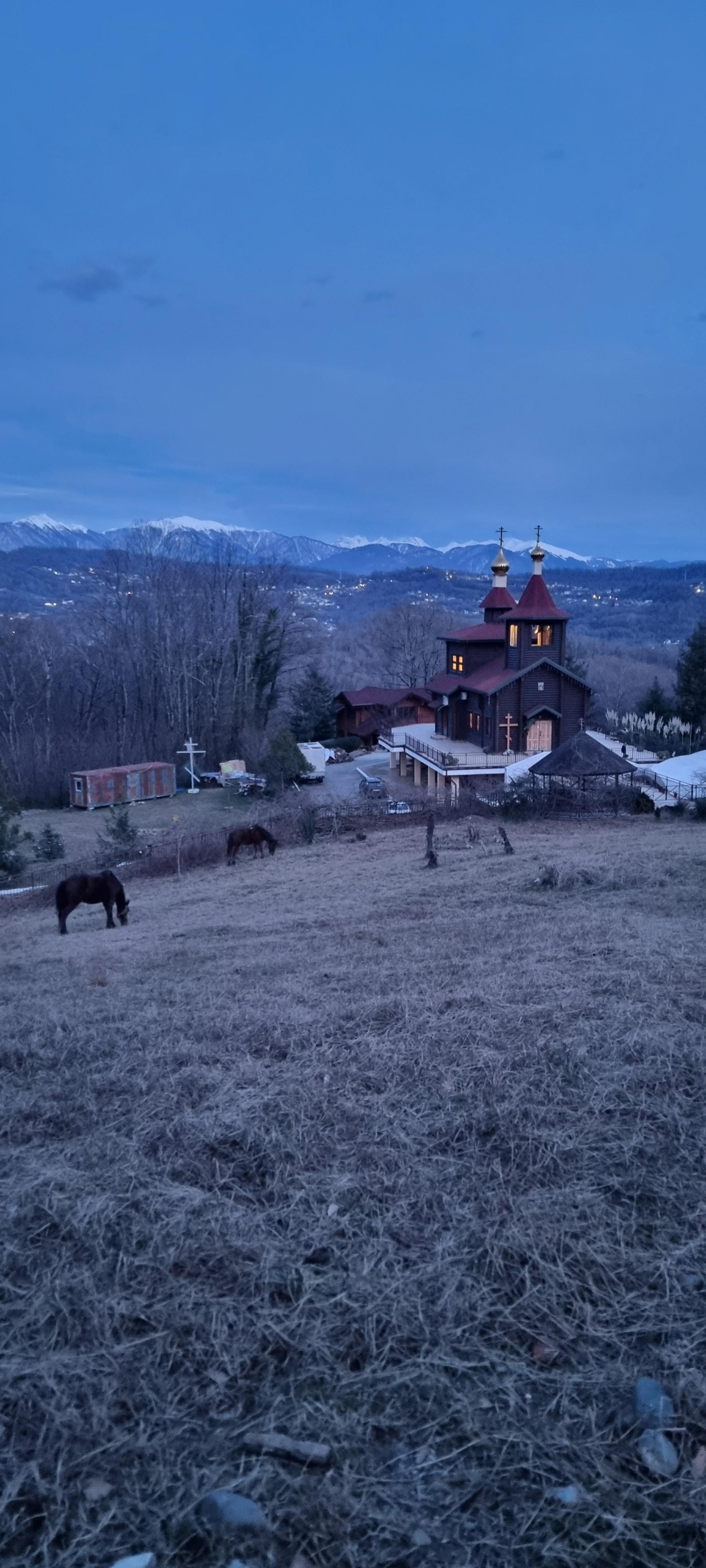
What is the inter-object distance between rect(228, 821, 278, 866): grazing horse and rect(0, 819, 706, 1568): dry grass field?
1511cm

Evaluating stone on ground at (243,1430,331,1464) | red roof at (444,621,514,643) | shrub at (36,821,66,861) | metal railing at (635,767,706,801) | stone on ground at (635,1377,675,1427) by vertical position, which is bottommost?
shrub at (36,821,66,861)

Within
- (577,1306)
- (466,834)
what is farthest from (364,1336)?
(466,834)

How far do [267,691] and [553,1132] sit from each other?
4786cm

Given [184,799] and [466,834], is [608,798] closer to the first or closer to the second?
[466,834]

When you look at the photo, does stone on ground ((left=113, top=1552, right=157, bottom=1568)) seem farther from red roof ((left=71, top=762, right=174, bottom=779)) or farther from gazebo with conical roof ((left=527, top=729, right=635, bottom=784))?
red roof ((left=71, top=762, right=174, bottom=779))

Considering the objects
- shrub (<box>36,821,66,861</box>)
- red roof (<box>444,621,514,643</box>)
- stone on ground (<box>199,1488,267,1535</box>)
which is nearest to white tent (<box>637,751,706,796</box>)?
red roof (<box>444,621,514,643</box>)

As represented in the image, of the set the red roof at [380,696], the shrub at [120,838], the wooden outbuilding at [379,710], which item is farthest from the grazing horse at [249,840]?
the red roof at [380,696]

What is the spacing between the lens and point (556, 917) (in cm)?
970

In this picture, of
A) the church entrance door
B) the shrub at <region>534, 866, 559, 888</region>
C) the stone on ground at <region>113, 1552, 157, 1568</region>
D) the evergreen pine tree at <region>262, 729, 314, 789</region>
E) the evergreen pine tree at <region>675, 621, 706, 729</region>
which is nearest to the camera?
the stone on ground at <region>113, 1552, 157, 1568</region>

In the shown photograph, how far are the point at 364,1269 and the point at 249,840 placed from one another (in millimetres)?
19170

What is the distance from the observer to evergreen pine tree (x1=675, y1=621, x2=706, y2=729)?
3753 cm

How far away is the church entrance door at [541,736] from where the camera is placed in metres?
34.5

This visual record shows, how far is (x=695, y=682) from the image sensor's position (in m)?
38.1

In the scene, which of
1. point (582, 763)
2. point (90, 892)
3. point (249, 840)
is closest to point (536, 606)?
point (582, 763)
